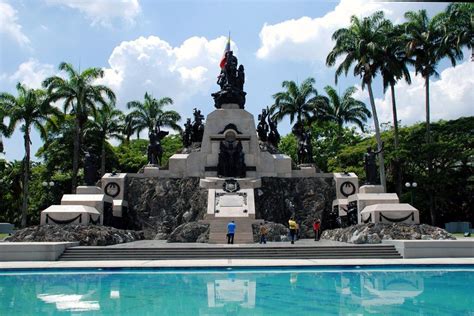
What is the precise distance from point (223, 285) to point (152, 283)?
200 cm

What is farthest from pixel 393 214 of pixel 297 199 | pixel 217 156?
pixel 217 156

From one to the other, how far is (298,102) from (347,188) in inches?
902

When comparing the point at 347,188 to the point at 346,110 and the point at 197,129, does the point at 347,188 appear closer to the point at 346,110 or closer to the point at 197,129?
the point at 197,129

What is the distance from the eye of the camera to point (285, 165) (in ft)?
109

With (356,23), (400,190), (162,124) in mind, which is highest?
(356,23)

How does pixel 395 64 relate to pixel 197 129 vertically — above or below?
above

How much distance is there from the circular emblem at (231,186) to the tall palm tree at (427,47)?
18.9 meters

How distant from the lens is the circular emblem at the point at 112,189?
31172mm

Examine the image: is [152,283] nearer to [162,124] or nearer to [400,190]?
[400,190]

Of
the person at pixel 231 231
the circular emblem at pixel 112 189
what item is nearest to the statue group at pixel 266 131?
the circular emblem at pixel 112 189

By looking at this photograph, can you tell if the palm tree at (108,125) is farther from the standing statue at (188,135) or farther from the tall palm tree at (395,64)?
the tall palm tree at (395,64)

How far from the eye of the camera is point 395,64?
40.5 metres

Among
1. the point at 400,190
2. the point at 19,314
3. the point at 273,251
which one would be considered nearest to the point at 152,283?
the point at 19,314

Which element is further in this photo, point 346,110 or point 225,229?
point 346,110
